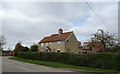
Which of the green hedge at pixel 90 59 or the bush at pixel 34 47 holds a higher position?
the bush at pixel 34 47

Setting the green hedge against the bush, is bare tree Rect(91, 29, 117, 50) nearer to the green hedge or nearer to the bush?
the green hedge

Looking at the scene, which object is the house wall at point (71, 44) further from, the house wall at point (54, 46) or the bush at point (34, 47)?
the bush at point (34, 47)

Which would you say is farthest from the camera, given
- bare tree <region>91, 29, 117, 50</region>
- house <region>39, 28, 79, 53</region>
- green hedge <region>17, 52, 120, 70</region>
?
house <region>39, 28, 79, 53</region>

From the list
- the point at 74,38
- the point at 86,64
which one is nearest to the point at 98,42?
the point at 74,38

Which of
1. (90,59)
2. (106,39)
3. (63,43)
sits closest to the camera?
(90,59)

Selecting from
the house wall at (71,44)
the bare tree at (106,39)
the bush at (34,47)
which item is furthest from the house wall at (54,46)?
the bare tree at (106,39)

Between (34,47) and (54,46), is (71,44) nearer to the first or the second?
(54,46)

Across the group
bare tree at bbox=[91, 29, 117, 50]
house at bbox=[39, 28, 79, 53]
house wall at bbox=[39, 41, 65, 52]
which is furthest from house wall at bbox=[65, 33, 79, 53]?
bare tree at bbox=[91, 29, 117, 50]

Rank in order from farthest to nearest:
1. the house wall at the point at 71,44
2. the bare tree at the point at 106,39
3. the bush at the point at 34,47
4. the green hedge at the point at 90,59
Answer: the bush at the point at 34,47 < the house wall at the point at 71,44 < the bare tree at the point at 106,39 < the green hedge at the point at 90,59

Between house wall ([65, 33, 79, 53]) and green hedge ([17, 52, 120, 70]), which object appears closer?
green hedge ([17, 52, 120, 70])

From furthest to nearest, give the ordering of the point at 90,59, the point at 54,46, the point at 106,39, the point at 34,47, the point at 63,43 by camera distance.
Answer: the point at 34,47, the point at 54,46, the point at 63,43, the point at 106,39, the point at 90,59

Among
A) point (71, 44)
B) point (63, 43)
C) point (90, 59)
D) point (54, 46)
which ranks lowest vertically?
point (90, 59)

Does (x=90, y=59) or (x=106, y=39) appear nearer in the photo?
(x=90, y=59)

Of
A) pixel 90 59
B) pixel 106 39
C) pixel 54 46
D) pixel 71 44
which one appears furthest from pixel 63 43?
pixel 90 59
